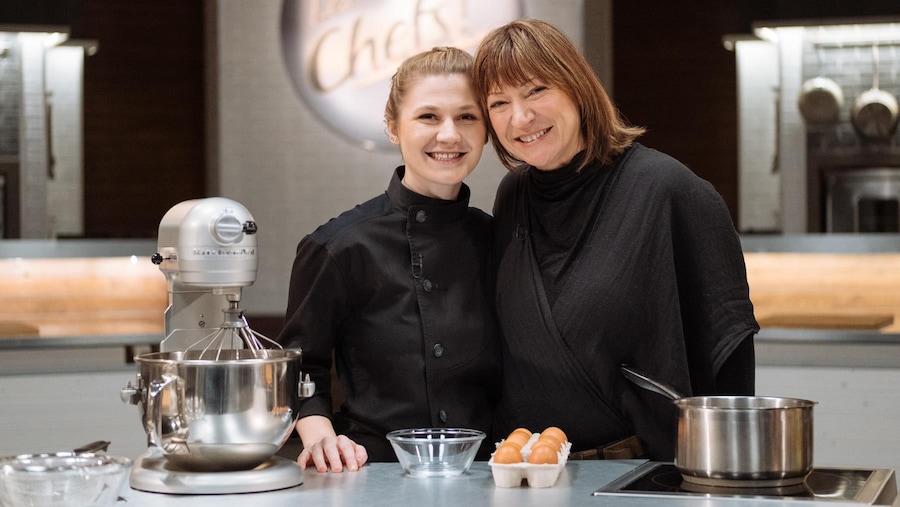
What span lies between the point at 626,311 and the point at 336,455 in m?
0.56

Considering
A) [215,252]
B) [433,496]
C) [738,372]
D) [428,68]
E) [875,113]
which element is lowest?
[433,496]

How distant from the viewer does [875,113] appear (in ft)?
15.5

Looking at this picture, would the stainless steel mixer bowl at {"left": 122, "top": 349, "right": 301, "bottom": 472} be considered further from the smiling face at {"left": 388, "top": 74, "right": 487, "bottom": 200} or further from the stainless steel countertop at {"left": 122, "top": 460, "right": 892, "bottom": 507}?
the smiling face at {"left": 388, "top": 74, "right": 487, "bottom": 200}

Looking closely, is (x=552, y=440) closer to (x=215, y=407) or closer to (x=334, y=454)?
(x=334, y=454)

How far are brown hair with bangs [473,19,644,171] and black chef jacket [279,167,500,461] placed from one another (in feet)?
0.88

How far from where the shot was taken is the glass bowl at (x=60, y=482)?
1265 mm

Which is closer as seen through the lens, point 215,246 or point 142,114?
point 215,246

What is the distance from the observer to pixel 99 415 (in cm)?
436

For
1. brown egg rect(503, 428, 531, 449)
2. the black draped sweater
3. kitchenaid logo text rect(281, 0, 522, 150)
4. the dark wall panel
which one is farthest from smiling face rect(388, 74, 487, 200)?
the dark wall panel

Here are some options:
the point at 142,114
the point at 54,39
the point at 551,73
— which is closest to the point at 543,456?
the point at 551,73

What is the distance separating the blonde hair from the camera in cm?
199

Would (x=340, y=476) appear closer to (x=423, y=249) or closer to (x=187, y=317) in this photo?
(x=187, y=317)

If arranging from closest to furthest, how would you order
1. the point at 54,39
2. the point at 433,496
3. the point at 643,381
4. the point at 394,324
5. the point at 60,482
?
1. the point at 60,482
2. the point at 433,496
3. the point at 643,381
4. the point at 394,324
5. the point at 54,39

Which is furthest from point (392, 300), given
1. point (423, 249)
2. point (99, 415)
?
point (99, 415)
